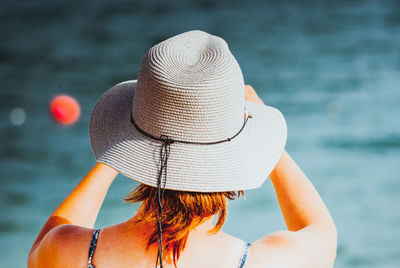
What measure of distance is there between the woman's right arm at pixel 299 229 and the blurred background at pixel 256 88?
3551 mm

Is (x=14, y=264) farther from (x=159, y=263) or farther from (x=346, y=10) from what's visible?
(x=346, y=10)

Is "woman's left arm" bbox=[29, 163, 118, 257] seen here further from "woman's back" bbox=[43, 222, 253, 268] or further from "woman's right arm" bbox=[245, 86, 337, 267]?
"woman's right arm" bbox=[245, 86, 337, 267]

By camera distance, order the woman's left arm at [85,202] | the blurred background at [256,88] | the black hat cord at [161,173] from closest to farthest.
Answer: the black hat cord at [161,173]
the woman's left arm at [85,202]
the blurred background at [256,88]

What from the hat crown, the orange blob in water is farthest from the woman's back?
the orange blob in water

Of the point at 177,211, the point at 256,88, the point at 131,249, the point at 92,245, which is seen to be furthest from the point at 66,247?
the point at 256,88

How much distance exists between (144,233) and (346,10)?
10.5 meters

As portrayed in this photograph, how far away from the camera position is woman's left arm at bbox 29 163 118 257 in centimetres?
148

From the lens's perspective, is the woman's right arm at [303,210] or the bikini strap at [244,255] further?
the woman's right arm at [303,210]

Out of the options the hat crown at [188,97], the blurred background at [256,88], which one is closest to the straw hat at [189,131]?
the hat crown at [188,97]

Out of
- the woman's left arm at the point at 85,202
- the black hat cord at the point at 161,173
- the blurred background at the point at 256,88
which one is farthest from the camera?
the blurred background at the point at 256,88

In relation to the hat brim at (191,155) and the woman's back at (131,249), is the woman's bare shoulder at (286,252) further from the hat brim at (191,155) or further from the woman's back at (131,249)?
the hat brim at (191,155)

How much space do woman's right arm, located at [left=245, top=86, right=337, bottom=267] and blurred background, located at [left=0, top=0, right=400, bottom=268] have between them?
355cm

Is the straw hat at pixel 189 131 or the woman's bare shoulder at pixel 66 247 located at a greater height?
the straw hat at pixel 189 131

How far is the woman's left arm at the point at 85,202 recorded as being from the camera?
58.1 inches
